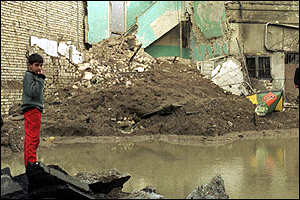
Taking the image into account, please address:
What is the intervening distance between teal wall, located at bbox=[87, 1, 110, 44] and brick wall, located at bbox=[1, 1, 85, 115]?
836 millimetres

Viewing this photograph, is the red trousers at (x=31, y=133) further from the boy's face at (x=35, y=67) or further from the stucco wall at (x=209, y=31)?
the stucco wall at (x=209, y=31)

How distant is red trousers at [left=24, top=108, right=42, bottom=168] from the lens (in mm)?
3117

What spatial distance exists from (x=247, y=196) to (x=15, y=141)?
20.4ft

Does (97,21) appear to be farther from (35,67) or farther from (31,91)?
(31,91)

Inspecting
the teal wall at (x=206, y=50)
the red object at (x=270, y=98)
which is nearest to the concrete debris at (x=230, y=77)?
the teal wall at (x=206, y=50)

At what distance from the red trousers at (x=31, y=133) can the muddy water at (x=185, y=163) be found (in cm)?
169

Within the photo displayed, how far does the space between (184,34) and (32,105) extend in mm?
13913

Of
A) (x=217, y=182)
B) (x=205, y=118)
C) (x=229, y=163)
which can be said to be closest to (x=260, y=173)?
(x=229, y=163)

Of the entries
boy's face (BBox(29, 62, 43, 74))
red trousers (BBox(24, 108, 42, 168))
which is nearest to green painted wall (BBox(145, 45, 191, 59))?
boy's face (BBox(29, 62, 43, 74))

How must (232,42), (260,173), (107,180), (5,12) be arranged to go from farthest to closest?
(232,42) < (5,12) < (260,173) < (107,180)

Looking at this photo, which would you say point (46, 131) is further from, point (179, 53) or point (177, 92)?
point (179, 53)

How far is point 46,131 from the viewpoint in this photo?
9234 mm

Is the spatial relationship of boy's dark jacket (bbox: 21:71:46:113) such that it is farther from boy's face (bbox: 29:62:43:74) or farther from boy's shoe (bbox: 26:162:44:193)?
boy's shoe (bbox: 26:162:44:193)

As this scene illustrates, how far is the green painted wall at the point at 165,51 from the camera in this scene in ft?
52.1
